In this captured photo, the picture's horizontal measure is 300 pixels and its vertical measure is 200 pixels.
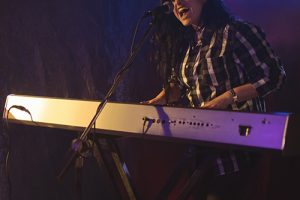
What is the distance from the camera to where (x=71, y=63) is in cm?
208

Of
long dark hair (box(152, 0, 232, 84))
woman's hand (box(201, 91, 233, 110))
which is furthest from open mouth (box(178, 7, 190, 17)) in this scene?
woman's hand (box(201, 91, 233, 110))

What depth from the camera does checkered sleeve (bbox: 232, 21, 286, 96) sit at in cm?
133

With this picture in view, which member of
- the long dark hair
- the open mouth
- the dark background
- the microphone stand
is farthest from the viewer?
the dark background

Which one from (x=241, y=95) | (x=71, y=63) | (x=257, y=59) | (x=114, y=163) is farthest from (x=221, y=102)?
(x=71, y=63)

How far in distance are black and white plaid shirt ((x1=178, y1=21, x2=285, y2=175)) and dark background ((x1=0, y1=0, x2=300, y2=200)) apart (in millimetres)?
722

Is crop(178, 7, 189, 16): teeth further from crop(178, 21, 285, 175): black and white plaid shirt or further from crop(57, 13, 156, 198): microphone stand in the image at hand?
crop(57, 13, 156, 198): microphone stand

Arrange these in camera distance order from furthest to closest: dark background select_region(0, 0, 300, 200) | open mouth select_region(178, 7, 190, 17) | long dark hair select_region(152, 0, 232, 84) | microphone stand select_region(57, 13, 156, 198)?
dark background select_region(0, 0, 300, 200), long dark hair select_region(152, 0, 232, 84), open mouth select_region(178, 7, 190, 17), microphone stand select_region(57, 13, 156, 198)

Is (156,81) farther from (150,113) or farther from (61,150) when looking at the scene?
(150,113)

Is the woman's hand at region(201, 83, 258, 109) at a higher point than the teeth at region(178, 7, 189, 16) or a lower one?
lower

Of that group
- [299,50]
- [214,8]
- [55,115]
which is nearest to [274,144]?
[214,8]

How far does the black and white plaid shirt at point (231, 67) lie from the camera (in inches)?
52.6

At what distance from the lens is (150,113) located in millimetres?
1282

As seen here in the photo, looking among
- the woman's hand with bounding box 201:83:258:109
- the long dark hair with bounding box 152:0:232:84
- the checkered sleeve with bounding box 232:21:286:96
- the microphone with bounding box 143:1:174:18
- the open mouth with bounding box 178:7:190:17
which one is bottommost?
the woman's hand with bounding box 201:83:258:109

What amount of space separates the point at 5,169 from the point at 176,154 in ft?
3.45
